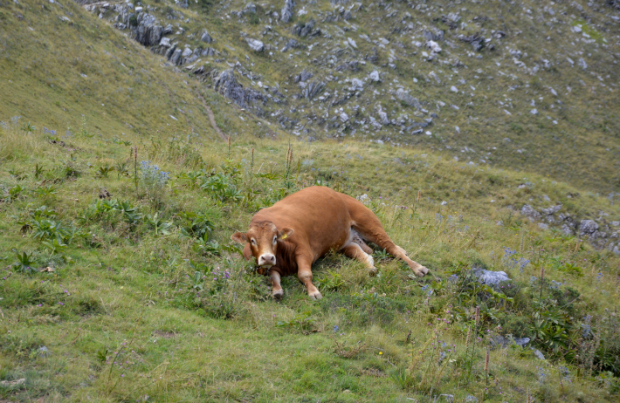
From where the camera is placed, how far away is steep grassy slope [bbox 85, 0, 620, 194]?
31.9 metres

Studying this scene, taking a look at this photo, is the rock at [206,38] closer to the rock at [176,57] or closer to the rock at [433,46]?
the rock at [176,57]

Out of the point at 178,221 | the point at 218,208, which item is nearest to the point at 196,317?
the point at 178,221

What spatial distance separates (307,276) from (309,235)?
874 millimetres

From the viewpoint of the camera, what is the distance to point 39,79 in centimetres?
1991

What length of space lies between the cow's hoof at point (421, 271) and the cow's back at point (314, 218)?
1340 mm

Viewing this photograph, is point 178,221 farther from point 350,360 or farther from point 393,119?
point 393,119

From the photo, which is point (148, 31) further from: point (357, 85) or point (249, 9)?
point (357, 85)

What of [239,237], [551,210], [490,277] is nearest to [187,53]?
[551,210]

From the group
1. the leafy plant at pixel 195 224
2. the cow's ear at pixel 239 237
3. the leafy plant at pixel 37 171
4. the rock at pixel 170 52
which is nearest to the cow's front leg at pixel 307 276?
the cow's ear at pixel 239 237

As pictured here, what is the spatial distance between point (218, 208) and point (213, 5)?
134ft

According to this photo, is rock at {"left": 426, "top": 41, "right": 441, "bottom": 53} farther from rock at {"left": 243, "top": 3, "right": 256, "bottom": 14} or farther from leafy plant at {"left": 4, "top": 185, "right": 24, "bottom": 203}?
leafy plant at {"left": 4, "top": 185, "right": 24, "bottom": 203}

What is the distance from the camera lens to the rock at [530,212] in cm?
1496

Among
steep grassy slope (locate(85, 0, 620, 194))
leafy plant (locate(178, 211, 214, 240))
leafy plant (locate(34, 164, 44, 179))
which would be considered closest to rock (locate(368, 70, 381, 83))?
steep grassy slope (locate(85, 0, 620, 194))

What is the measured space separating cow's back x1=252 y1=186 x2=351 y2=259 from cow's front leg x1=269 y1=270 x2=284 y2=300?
600 mm
